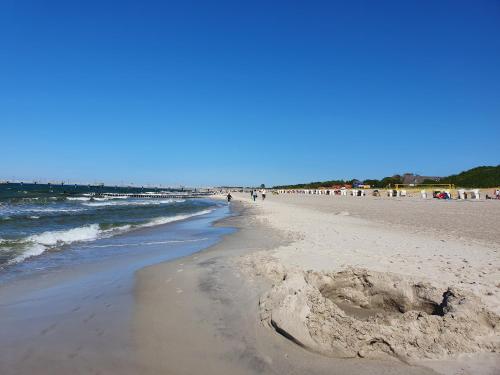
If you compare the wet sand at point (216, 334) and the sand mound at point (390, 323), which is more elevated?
the sand mound at point (390, 323)

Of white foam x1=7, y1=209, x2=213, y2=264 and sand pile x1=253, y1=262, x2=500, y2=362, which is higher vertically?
sand pile x1=253, y1=262, x2=500, y2=362

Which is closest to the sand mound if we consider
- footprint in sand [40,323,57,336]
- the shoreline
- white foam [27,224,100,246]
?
the shoreline

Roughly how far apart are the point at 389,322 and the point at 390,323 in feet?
0.25

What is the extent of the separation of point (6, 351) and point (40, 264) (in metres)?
5.81

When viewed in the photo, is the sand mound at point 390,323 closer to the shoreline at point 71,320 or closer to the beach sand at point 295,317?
the beach sand at point 295,317

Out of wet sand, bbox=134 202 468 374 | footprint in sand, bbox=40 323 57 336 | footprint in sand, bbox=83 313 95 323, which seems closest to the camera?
wet sand, bbox=134 202 468 374

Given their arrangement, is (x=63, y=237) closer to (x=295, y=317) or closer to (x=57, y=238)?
(x=57, y=238)

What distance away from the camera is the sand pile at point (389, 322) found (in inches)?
143

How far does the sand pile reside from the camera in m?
3.63

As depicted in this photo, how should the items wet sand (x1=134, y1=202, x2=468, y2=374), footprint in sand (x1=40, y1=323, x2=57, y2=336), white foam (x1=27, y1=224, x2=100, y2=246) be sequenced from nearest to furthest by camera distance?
wet sand (x1=134, y1=202, x2=468, y2=374), footprint in sand (x1=40, y1=323, x2=57, y2=336), white foam (x1=27, y1=224, x2=100, y2=246)

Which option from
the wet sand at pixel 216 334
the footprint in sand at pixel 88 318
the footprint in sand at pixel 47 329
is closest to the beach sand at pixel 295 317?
the wet sand at pixel 216 334

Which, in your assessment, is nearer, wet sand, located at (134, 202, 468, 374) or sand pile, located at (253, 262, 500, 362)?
wet sand, located at (134, 202, 468, 374)

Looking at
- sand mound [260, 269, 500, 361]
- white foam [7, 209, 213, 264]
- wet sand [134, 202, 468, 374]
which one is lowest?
white foam [7, 209, 213, 264]

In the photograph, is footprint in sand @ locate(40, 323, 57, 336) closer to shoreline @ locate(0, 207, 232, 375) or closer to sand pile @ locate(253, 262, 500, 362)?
shoreline @ locate(0, 207, 232, 375)
